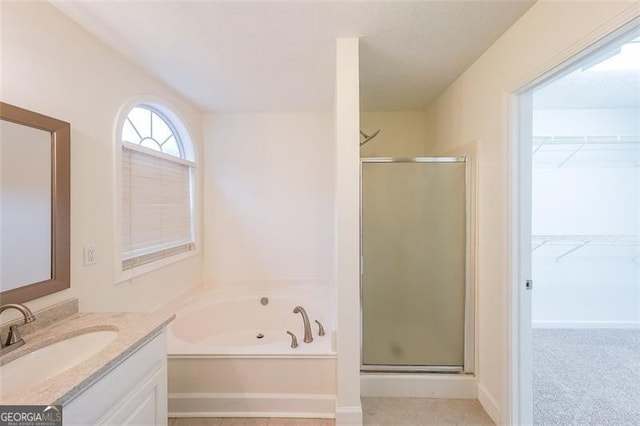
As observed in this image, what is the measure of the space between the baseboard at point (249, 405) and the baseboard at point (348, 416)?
136 millimetres

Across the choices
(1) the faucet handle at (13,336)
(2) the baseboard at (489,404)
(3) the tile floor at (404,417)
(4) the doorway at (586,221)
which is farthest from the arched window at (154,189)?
(4) the doorway at (586,221)

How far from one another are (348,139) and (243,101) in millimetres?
1558

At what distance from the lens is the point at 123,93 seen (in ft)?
6.19

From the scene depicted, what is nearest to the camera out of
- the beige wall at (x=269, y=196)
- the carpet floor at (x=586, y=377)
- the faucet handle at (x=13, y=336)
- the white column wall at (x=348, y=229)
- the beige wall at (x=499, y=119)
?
the faucet handle at (x=13, y=336)

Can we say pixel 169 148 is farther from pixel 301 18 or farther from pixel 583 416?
pixel 583 416

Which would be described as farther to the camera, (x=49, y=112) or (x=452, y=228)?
(x=452, y=228)

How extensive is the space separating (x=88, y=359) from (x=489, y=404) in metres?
2.24

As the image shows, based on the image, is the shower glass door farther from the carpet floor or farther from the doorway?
the doorway

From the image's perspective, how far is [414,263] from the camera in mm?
2084

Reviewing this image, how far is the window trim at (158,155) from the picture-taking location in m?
1.81

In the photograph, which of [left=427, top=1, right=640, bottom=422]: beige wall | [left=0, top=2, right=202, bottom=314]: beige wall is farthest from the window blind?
[left=427, top=1, right=640, bottom=422]: beige wall

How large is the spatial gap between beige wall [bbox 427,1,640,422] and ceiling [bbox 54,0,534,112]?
149 millimetres

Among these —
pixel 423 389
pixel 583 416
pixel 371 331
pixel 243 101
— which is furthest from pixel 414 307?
pixel 243 101

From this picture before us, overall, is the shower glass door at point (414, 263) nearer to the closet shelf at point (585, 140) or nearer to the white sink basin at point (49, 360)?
the white sink basin at point (49, 360)
